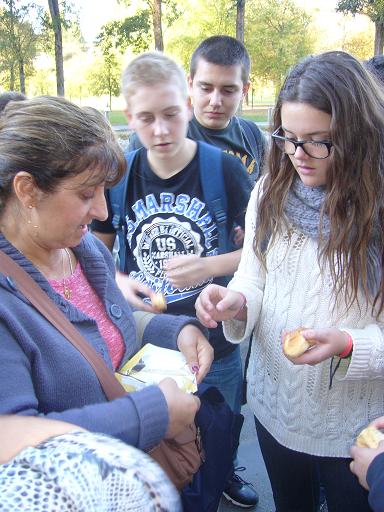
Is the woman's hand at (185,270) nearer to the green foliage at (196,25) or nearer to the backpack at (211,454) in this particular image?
the backpack at (211,454)

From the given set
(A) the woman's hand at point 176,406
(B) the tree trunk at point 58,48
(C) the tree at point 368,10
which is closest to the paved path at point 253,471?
(A) the woman's hand at point 176,406

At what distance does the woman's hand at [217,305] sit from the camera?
1.70 metres

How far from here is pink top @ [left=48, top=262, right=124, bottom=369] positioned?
1499 millimetres

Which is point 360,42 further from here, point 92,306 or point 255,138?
point 92,306

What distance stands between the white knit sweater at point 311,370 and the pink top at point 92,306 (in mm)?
479

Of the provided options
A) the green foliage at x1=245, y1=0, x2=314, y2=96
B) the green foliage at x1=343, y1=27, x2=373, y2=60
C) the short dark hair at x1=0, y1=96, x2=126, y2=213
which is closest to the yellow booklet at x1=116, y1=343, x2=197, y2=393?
the short dark hair at x1=0, y1=96, x2=126, y2=213

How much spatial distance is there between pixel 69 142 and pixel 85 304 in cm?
49

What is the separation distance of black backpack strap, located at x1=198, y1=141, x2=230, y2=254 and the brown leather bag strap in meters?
1.01

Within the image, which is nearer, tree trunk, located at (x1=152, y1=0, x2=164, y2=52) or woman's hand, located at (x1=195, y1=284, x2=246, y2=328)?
woman's hand, located at (x1=195, y1=284, x2=246, y2=328)

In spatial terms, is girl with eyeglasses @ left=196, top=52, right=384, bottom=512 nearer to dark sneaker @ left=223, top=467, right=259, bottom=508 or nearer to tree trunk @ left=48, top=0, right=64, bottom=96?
dark sneaker @ left=223, top=467, right=259, bottom=508

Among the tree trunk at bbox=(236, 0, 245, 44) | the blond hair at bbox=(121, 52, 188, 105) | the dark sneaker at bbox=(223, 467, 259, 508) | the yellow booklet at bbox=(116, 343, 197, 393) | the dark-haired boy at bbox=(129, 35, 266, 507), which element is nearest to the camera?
the yellow booklet at bbox=(116, 343, 197, 393)

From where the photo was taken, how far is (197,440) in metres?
1.46

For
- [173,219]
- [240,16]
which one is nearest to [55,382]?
[173,219]

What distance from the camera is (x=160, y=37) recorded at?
17828mm
